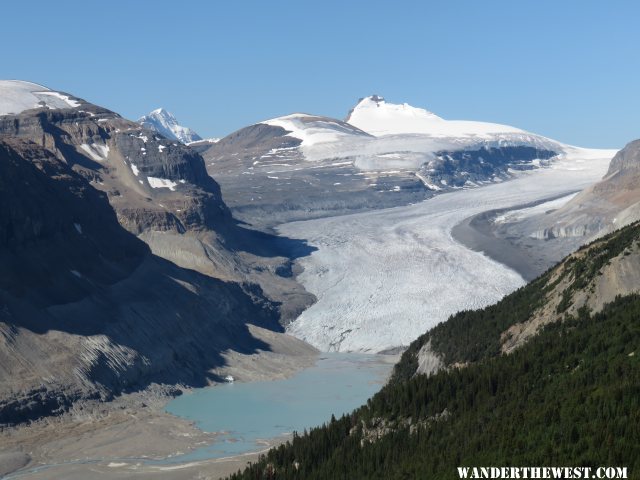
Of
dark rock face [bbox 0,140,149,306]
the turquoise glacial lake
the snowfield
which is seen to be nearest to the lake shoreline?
the turquoise glacial lake

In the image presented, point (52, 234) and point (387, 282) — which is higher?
point (52, 234)

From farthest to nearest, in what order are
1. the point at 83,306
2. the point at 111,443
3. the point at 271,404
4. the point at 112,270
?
1. the point at 112,270
2. the point at 83,306
3. the point at 271,404
4. the point at 111,443

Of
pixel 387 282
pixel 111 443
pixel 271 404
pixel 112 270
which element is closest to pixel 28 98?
pixel 387 282

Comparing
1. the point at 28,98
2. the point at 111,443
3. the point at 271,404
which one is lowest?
the point at 271,404

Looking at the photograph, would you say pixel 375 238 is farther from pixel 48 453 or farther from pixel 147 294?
pixel 48 453

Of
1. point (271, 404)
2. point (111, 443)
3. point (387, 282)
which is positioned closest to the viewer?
point (111, 443)

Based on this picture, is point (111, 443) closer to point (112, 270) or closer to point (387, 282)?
point (112, 270)

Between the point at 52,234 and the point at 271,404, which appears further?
the point at 52,234

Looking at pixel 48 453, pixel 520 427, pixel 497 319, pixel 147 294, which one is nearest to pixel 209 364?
pixel 147 294
